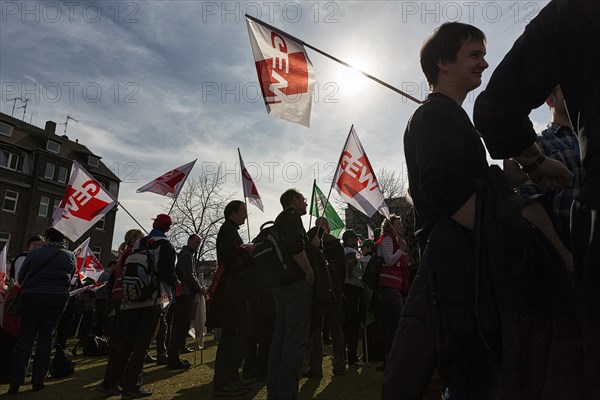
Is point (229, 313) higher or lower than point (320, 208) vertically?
lower

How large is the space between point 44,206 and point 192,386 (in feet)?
122

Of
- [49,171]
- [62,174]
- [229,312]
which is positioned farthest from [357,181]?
[62,174]

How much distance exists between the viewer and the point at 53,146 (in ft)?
129

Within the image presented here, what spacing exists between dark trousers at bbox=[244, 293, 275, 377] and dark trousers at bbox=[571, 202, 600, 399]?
4.56m

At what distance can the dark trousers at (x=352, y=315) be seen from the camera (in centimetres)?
673

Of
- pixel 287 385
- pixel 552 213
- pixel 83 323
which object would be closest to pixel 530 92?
pixel 552 213

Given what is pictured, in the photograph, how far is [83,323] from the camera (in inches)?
445

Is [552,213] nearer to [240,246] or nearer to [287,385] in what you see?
[287,385]

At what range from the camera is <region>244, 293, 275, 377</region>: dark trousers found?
5.32 meters

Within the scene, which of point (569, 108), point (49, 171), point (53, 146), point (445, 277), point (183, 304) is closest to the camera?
point (569, 108)

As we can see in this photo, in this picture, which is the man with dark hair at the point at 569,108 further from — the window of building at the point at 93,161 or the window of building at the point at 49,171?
the window of building at the point at 93,161

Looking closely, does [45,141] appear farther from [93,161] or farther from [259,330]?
[259,330]

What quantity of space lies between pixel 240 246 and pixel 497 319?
3905 mm

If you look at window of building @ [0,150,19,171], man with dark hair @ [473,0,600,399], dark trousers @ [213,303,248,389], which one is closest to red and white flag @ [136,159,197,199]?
dark trousers @ [213,303,248,389]
